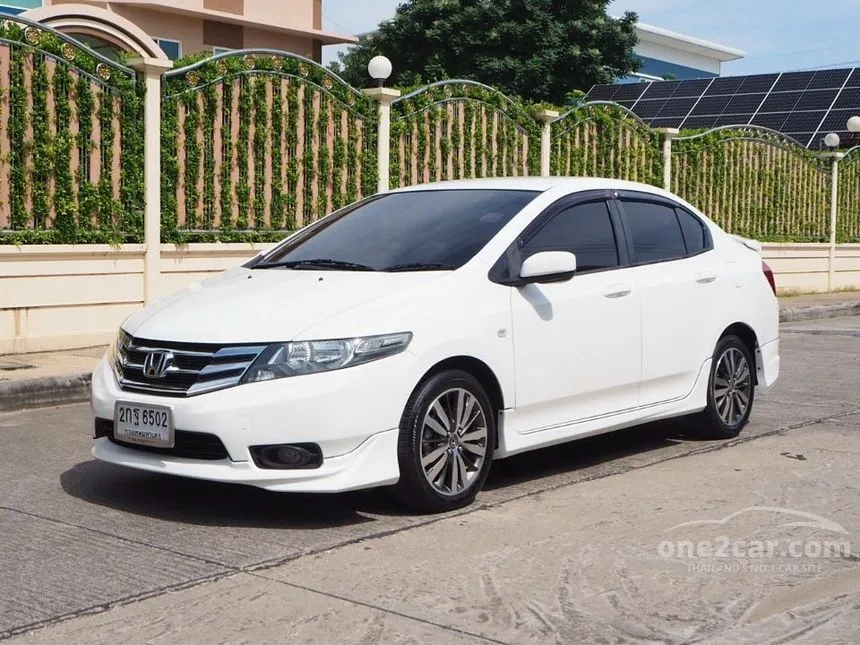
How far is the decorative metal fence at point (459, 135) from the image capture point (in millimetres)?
15125

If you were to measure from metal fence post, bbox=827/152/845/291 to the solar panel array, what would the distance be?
4.34 meters

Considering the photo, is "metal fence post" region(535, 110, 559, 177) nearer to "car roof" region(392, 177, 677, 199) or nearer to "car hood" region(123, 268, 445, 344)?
"car roof" region(392, 177, 677, 199)

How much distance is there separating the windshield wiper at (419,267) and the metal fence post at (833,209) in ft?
64.4

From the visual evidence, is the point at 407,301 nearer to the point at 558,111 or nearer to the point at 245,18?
the point at 558,111

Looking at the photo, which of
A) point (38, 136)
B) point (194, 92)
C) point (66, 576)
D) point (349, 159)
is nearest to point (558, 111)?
point (349, 159)

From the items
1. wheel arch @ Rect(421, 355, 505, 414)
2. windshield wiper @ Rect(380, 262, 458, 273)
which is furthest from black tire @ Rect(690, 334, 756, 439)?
windshield wiper @ Rect(380, 262, 458, 273)

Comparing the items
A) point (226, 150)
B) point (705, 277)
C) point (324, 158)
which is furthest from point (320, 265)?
point (324, 158)

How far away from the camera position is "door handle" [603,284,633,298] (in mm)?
7006

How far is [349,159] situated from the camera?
14461mm

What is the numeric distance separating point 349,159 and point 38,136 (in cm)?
397

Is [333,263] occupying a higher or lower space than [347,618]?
higher

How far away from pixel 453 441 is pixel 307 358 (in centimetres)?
88

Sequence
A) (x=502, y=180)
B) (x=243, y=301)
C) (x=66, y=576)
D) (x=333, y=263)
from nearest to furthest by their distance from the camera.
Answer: (x=66, y=576), (x=243, y=301), (x=333, y=263), (x=502, y=180)

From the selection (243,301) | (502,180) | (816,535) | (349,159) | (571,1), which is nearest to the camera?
(816,535)
